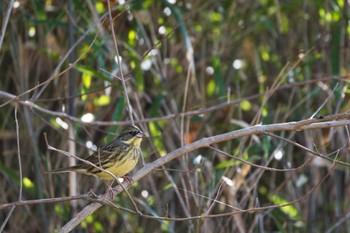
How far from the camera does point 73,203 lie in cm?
462

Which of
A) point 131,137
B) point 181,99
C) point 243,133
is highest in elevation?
→ point 243,133

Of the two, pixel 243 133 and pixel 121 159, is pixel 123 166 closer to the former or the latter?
pixel 121 159

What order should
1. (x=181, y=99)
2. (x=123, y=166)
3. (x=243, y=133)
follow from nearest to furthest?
1. (x=243, y=133)
2. (x=123, y=166)
3. (x=181, y=99)

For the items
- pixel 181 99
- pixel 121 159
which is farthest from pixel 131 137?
pixel 181 99

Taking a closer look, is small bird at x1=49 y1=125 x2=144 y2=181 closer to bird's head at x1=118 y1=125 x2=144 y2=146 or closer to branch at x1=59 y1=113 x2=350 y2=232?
bird's head at x1=118 y1=125 x2=144 y2=146

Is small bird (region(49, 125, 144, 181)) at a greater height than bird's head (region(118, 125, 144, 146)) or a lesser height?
lesser

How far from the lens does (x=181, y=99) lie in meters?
5.40

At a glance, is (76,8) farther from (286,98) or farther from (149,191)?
(286,98)

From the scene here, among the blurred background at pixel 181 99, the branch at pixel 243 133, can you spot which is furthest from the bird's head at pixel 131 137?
the branch at pixel 243 133

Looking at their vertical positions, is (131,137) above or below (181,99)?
above

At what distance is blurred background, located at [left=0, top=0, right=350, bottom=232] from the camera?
4637 mm

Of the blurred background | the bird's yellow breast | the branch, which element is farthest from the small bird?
the branch

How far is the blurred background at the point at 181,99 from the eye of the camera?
4.64 m

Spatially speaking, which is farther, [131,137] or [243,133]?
[131,137]
